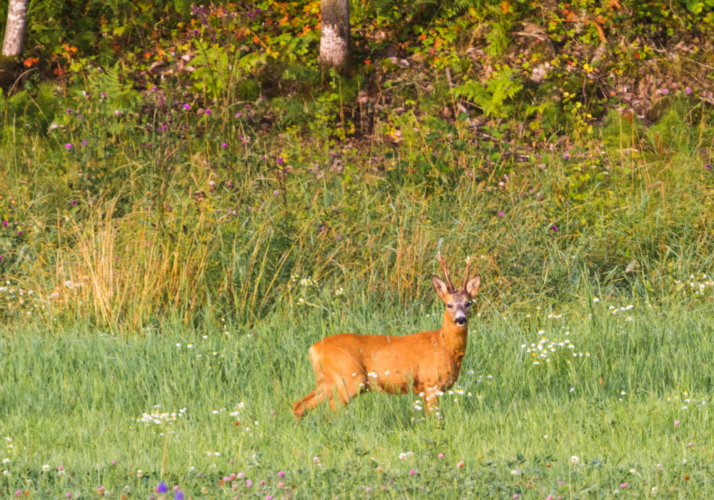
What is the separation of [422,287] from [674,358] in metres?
2.17

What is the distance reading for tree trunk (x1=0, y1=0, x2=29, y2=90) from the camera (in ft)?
41.7

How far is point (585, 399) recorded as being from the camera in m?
5.16

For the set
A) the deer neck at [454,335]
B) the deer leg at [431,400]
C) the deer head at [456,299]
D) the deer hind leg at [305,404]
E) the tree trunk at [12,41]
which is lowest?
the deer hind leg at [305,404]

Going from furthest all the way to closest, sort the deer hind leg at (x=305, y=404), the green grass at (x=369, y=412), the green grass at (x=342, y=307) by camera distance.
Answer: the deer hind leg at (x=305, y=404) → the green grass at (x=342, y=307) → the green grass at (x=369, y=412)

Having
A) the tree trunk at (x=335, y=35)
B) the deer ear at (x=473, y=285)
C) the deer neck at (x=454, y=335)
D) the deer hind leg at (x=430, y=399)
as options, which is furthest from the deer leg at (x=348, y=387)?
the tree trunk at (x=335, y=35)

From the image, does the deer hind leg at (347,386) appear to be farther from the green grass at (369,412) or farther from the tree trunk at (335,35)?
the tree trunk at (335,35)

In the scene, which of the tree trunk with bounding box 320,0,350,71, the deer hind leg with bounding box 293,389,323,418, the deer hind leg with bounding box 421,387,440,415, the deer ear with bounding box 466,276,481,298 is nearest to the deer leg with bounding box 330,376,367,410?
the deer hind leg with bounding box 293,389,323,418

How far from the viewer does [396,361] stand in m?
4.92

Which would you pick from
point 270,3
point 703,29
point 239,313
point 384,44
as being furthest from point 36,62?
point 703,29

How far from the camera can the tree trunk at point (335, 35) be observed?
12.3 meters

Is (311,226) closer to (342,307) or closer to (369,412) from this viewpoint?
(342,307)

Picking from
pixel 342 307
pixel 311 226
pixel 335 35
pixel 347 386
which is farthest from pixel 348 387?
pixel 335 35

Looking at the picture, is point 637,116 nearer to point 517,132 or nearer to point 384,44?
point 517,132

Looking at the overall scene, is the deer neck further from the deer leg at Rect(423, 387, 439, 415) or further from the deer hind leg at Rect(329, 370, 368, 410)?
the deer hind leg at Rect(329, 370, 368, 410)
